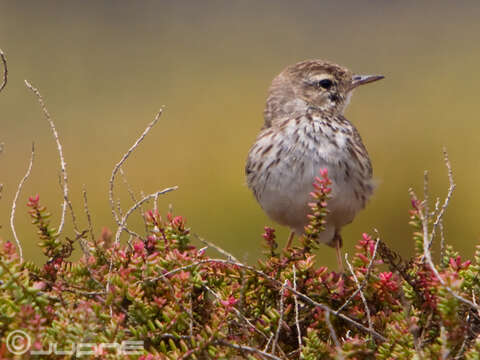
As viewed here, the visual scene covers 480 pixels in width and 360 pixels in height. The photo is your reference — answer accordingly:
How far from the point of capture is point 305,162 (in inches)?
162

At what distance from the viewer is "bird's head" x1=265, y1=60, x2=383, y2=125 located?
4.72 metres

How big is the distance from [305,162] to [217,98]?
Answer: 7081 millimetres

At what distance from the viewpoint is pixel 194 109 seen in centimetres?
1061

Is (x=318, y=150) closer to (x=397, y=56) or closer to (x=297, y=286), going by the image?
(x=297, y=286)

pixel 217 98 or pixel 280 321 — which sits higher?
pixel 217 98

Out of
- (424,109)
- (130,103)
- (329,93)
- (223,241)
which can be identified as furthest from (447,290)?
(130,103)

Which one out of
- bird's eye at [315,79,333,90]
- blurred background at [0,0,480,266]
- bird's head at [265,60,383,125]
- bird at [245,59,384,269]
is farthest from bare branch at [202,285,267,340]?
blurred background at [0,0,480,266]

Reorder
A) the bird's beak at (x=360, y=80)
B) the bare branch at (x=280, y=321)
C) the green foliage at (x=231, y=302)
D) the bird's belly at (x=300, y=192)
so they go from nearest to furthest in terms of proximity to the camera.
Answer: the green foliage at (x=231, y=302), the bare branch at (x=280, y=321), the bird's belly at (x=300, y=192), the bird's beak at (x=360, y=80)

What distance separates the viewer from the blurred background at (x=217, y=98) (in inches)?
301

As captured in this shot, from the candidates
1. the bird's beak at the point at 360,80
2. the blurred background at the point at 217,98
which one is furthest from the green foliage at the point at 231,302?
the blurred background at the point at 217,98

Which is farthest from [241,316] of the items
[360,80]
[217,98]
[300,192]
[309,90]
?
[217,98]

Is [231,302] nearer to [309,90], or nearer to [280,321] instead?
[280,321]

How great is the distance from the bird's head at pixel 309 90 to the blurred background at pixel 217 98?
134cm

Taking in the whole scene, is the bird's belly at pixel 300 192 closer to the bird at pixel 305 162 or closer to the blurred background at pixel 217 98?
the bird at pixel 305 162
